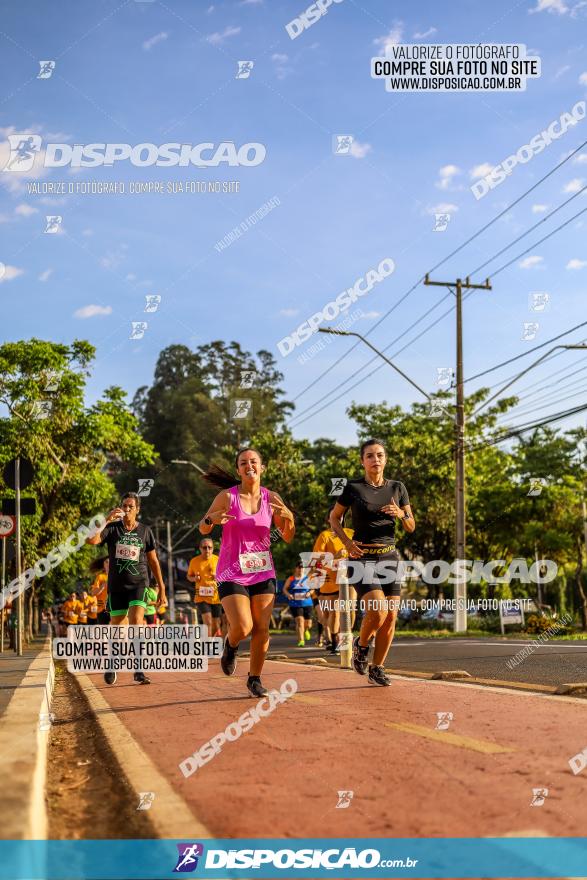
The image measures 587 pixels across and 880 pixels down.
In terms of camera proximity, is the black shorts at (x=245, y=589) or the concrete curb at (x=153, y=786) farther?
the black shorts at (x=245, y=589)

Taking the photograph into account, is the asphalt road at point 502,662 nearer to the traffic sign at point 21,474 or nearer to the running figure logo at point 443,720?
the running figure logo at point 443,720

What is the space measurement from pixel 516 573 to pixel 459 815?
129ft

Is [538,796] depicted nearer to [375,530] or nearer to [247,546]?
[247,546]

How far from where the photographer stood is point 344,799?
381 centimetres

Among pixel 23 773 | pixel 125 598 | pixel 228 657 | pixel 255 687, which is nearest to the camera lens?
pixel 23 773

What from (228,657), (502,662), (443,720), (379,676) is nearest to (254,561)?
(228,657)

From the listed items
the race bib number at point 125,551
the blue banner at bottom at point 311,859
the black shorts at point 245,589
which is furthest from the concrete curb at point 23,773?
the race bib number at point 125,551

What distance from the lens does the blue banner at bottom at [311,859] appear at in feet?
9.97

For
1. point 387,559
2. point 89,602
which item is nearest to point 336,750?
point 387,559

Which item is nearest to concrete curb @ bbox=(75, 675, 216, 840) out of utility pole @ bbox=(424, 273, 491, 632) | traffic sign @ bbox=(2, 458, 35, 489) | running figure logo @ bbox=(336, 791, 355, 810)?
running figure logo @ bbox=(336, 791, 355, 810)

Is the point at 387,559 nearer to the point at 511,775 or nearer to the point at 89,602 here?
the point at 511,775

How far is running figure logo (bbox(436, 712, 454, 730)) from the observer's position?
18.4ft

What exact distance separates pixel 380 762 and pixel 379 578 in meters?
3.70

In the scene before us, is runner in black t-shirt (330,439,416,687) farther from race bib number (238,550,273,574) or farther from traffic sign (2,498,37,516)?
traffic sign (2,498,37,516)
